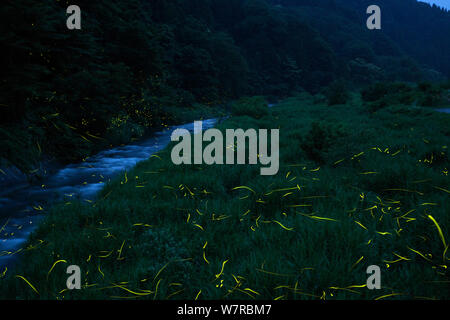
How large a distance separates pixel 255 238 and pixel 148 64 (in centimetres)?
2026

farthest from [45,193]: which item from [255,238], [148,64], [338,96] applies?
[338,96]

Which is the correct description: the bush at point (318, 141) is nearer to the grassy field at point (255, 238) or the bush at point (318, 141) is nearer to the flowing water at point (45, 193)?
the grassy field at point (255, 238)

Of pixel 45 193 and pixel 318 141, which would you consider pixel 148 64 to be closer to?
pixel 45 193

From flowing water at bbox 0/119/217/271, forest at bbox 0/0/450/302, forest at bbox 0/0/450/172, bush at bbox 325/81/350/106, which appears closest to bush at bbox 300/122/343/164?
forest at bbox 0/0/450/302

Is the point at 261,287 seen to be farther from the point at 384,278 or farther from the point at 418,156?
the point at 418,156

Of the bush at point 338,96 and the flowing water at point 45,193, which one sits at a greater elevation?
the bush at point 338,96

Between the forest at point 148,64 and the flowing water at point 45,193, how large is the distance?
2.52ft

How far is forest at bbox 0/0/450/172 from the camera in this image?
253 inches

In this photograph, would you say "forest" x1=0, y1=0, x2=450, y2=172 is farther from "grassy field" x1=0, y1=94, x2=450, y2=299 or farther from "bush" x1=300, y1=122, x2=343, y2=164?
"bush" x1=300, y1=122, x2=343, y2=164

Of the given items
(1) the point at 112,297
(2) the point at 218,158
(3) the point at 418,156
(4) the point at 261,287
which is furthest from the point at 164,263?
(3) the point at 418,156

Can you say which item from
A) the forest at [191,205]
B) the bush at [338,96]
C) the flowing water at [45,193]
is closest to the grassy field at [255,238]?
the forest at [191,205]

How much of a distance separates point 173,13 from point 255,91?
23.8 m

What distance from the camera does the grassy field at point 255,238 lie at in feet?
8.85
